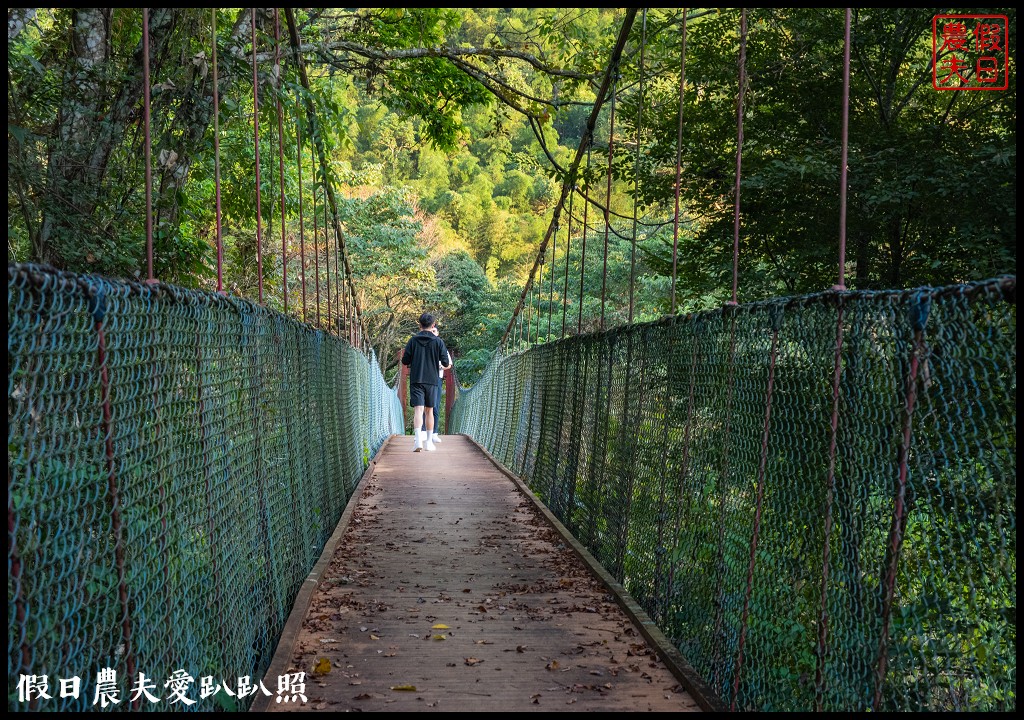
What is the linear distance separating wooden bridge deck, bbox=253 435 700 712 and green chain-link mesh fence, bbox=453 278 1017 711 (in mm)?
243

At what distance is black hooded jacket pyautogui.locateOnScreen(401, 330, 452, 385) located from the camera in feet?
24.8

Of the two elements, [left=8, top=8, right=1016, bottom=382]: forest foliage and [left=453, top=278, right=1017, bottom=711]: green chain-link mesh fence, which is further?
[left=8, top=8, right=1016, bottom=382]: forest foliage

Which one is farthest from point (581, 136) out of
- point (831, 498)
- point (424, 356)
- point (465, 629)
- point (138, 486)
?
point (138, 486)

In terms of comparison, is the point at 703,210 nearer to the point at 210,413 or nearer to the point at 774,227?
the point at 774,227

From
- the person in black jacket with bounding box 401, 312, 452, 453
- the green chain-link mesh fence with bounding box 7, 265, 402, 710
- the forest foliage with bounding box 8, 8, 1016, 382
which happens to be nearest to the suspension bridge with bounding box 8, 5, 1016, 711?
the green chain-link mesh fence with bounding box 7, 265, 402, 710

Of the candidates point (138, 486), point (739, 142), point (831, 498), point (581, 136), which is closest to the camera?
point (138, 486)

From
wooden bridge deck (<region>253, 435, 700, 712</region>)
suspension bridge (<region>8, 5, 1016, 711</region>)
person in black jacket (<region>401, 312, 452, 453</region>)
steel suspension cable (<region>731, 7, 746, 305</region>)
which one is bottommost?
Answer: wooden bridge deck (<region>253, 435, 700, 712</region>)

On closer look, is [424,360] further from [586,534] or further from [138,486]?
[138,486]

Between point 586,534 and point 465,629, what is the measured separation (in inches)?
59.6

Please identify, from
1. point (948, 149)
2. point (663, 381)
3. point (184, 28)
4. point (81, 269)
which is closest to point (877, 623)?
point (663, 381)

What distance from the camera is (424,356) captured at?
7605mm

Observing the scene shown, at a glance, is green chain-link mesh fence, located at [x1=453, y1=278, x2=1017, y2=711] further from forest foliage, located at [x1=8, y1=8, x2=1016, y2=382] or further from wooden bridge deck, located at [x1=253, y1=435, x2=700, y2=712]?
forest foliage, located at [x1=8, y1=8, x2=1016, y2=382]

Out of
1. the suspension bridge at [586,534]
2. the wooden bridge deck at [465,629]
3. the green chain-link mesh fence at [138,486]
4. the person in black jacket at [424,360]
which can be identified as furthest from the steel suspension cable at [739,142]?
the person in black jacket at [424,360]

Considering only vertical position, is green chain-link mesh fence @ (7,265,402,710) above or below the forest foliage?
below
